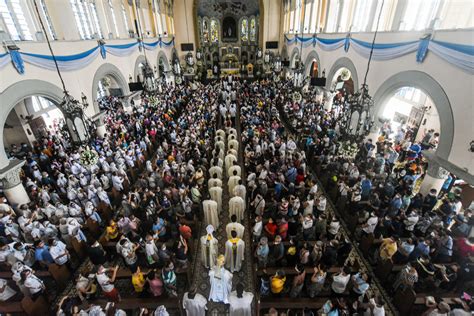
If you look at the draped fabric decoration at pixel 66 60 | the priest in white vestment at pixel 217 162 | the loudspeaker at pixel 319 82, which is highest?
the draped fabric decoration at pixel 66 60

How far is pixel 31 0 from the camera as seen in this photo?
10016 mm

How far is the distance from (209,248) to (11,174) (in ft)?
23.4

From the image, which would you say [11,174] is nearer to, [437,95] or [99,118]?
[99,118]

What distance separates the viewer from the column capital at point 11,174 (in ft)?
26.6

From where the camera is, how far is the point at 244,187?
8.66 m

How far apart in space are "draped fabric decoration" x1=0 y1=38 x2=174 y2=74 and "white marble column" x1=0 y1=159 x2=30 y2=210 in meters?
3.28

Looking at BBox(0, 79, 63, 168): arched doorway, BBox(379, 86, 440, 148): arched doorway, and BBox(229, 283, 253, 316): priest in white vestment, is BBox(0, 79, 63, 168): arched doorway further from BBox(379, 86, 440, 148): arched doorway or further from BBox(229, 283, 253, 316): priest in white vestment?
BBox(379, 86, 440, 148): arched doorway

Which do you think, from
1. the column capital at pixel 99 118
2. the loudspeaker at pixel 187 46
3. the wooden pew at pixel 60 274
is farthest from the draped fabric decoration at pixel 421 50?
the loudspeaker at pixel 187 46

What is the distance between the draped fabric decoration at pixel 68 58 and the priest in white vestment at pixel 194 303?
928 centimetres

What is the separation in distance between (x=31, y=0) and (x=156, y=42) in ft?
47.1

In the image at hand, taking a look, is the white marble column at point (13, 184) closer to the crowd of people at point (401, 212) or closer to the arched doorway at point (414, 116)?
the crowd of people at point (401, 212)

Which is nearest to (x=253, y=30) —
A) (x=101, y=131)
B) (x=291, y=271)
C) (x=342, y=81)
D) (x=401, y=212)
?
(x=342, y=81)

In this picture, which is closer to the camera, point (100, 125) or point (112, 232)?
point (112, 232)

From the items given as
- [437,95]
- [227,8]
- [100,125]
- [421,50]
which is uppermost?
[227,8]
